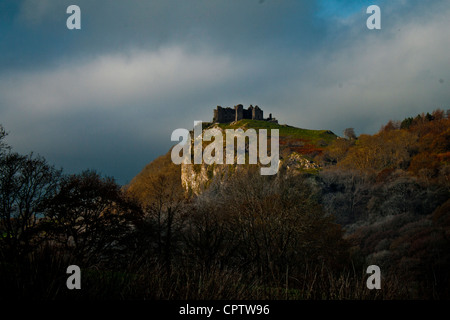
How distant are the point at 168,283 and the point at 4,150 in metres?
22.0

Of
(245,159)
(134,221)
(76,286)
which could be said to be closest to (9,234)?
(134,221)

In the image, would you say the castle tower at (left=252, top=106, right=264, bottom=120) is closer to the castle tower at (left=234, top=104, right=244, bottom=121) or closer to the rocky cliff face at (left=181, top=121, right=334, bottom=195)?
the castle tower at (left=234, top=104, right=244, bottom=121)

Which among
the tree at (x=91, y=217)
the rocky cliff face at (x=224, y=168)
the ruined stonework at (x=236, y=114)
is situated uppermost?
the ruined stonework at (x=236, y=114)

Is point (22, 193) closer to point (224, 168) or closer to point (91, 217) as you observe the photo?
Result: point (91, 217)

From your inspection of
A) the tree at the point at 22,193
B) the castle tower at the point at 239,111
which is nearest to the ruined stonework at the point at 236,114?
the castle tower at the point at 239,111

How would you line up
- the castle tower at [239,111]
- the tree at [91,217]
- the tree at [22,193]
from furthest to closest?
1. the castle tower at [239,111]
2. the tree at [91,217]
3. the tree at [22,193]

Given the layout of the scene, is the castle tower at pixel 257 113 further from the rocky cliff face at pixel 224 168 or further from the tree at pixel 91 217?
the tree at pixel 91 217

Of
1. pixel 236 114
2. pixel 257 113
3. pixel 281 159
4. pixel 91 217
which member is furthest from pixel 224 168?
pixel 91 217

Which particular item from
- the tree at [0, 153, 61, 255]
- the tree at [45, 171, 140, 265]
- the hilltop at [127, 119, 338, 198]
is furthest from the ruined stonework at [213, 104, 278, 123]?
the tree at [0, 153, 61, 255]

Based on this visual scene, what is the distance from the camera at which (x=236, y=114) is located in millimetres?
149250

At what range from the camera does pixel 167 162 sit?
429ft

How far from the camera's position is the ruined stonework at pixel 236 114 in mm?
149625
